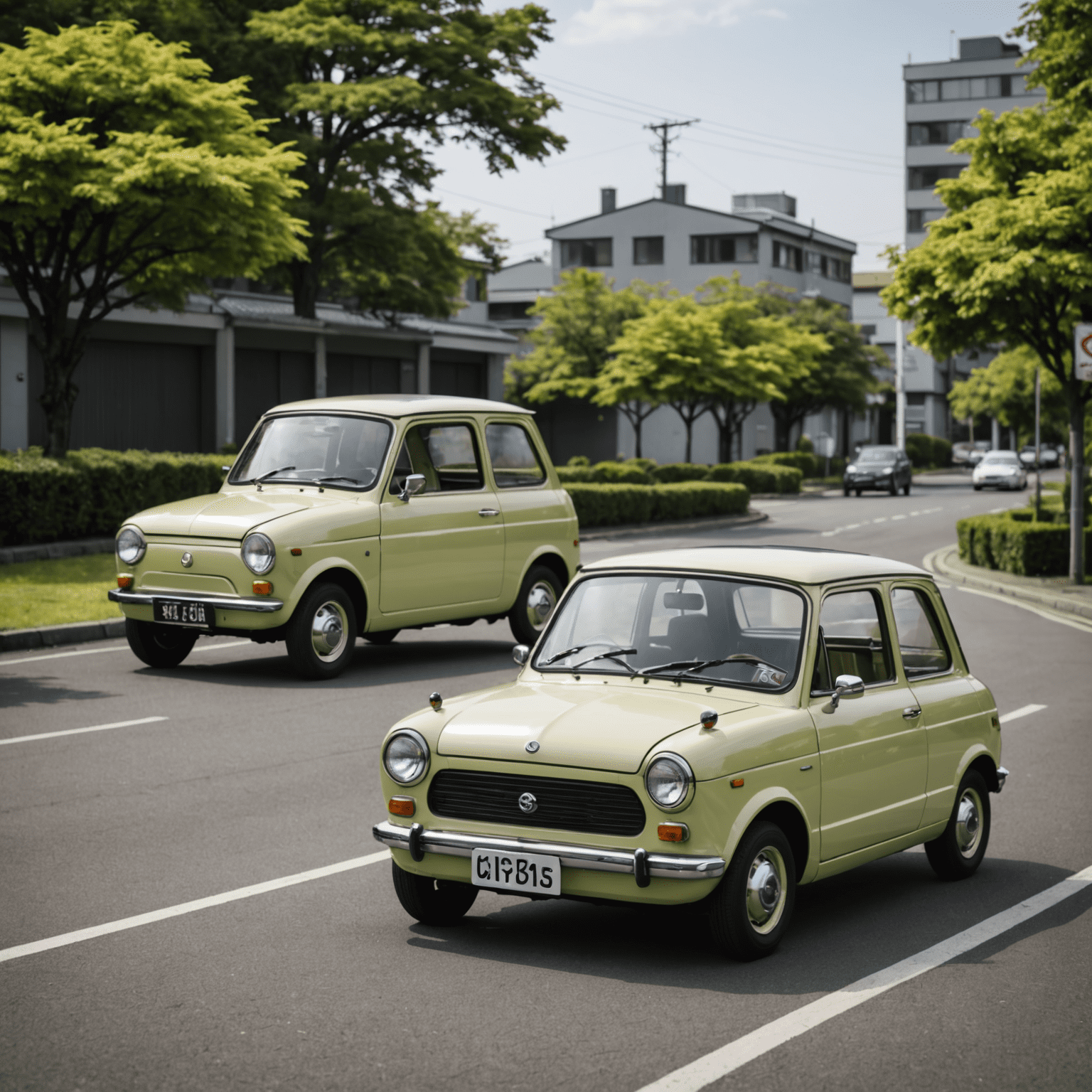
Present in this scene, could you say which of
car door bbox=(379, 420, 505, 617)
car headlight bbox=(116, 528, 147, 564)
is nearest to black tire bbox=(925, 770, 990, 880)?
car door bbox=(379, 420, 505, 617)

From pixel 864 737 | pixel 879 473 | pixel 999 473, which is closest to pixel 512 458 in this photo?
pixel 864 737

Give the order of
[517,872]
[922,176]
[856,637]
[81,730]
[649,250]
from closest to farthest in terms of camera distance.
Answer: [517,872] → [856,637] → [81,730] → [649,250] → [922,176]

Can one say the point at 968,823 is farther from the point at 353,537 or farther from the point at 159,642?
the point at 159,642

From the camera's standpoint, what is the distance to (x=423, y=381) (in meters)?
46.4

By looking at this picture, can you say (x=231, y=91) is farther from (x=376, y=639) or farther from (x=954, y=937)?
(x=954, y=937)

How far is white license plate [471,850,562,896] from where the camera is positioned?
5289 mm

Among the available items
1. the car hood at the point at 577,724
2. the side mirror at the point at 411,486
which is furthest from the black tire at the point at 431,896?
the side mirror at the point at 411,486

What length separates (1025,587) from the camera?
21.7m

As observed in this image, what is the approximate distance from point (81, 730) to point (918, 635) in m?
5.67

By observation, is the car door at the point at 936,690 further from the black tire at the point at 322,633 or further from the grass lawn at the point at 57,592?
the grass lawn at the point at 57,592

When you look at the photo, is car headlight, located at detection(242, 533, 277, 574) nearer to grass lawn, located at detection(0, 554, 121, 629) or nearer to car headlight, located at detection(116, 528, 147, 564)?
car headlight, located at detection(116, 528, 147, 564)

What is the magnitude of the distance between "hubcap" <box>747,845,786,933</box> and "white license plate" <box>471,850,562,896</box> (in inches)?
27.6

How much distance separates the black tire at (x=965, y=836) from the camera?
6844 millimetres

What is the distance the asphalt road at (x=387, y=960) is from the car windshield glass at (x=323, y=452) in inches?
130
